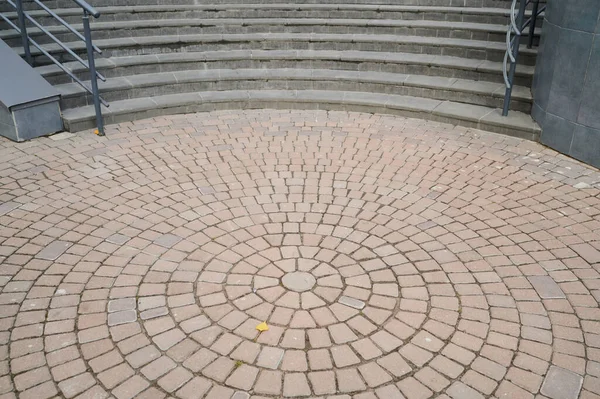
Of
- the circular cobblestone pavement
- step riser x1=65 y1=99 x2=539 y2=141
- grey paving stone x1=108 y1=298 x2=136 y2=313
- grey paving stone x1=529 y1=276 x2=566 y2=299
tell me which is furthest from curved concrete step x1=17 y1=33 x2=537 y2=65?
grey paving stone x1=108 y1=298 x2=136 y2=313

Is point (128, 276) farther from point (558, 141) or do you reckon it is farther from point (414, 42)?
point (414, 42)

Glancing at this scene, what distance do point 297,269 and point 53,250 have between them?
1.90 meters

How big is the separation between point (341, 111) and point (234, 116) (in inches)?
56.9

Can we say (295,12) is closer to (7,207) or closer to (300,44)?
(300,44)

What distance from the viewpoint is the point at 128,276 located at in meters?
3.96

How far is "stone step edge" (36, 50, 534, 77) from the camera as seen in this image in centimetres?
732

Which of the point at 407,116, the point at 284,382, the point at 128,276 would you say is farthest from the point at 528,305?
the point at 407,116

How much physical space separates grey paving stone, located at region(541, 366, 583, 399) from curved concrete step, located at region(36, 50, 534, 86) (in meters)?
4.91

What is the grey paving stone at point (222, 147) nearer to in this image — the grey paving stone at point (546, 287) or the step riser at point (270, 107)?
the step riser at point (270, 107)

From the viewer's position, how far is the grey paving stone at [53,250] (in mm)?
4176

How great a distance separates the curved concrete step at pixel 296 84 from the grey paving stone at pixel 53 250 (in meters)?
3.14

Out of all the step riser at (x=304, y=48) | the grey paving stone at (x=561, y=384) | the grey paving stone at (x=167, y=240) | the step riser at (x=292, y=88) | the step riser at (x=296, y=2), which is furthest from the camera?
the step riser at (x=296, y=2)

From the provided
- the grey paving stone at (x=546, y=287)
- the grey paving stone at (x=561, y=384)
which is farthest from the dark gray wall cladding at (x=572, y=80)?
the grey paving stone at (x=561, y=384)

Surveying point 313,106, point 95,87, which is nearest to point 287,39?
point 313,106
